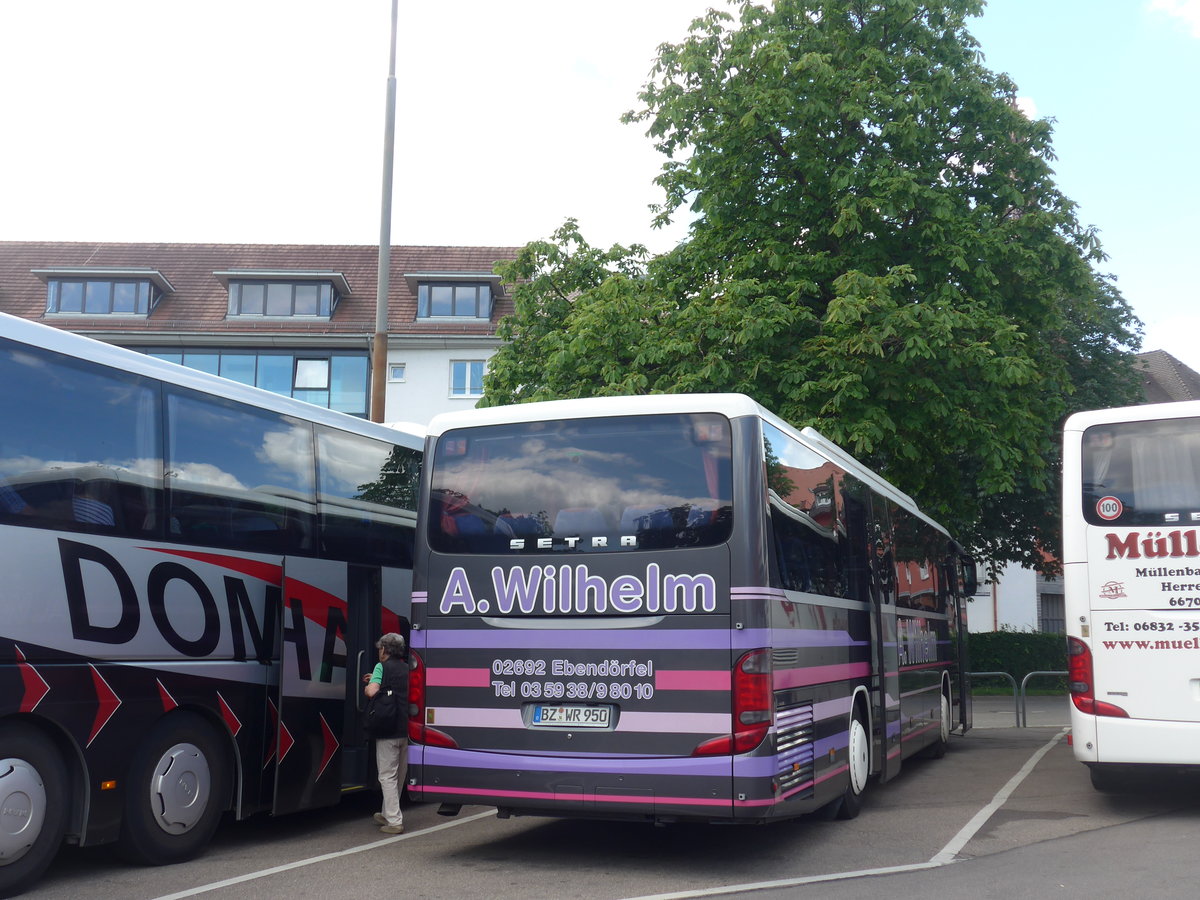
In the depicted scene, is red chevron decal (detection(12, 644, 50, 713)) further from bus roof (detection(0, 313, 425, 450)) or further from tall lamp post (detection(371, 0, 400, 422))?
tall lamp post (detection(371, 0, 400, 422))

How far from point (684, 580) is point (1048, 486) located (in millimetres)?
14316

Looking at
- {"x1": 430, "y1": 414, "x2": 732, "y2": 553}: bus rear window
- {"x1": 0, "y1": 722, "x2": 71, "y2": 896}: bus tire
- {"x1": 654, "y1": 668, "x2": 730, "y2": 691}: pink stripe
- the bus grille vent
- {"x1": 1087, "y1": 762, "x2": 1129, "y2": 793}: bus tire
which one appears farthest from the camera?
{"x1": 1087, "y1": 762, "x2": 1129, "y2": 793}: bus tire

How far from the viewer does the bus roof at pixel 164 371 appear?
762 cm

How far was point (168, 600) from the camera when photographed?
8.54m

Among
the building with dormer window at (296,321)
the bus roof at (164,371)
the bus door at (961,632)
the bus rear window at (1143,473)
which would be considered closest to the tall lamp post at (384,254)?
the bus roof at (164,371)

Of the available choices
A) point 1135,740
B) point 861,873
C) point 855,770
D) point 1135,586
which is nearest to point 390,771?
point 855,770

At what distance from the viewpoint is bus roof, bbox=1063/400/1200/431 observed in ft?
34.6

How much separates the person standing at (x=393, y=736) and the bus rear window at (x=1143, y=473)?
5.65 m

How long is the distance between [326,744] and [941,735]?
9.19 m

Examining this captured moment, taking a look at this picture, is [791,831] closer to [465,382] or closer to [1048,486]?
[1048,486]

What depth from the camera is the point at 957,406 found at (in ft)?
63.2

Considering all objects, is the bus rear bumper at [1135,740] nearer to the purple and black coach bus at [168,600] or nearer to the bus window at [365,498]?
the purple and black coach bus at [168,600]

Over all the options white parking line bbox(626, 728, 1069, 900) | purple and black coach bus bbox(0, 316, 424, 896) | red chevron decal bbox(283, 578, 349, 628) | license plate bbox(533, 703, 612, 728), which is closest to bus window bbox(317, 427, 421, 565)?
purple and black coach bus bbox(0, 316, 424, 896)

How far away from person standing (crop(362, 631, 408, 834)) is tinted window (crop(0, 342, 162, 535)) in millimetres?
2282
